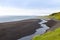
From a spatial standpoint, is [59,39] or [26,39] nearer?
[59,39]

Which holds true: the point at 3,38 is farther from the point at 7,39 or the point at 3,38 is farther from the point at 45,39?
the point at 45,39

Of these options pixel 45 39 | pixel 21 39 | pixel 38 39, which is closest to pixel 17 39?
pixel 21 39

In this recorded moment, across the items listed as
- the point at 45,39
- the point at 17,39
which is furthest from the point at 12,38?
the point at 45,39

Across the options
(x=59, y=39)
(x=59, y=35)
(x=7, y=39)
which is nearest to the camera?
(x=59, y=39)

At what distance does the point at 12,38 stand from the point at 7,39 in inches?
55.3

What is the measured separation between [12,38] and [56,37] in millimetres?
10475

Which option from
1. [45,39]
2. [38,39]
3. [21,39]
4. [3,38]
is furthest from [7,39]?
[45,39]

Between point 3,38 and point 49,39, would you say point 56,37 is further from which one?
point 3,38

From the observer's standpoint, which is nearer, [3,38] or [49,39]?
[49,39]

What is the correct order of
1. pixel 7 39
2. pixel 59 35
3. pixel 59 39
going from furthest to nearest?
pixel 7 39 < pixel 59 35 < pixel 59 39

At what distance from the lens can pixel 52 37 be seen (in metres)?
29.2

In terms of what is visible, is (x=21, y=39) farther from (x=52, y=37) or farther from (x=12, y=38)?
(x=52, y=37)

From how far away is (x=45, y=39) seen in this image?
2870 centimetres

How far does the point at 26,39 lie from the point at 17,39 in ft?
5.90
